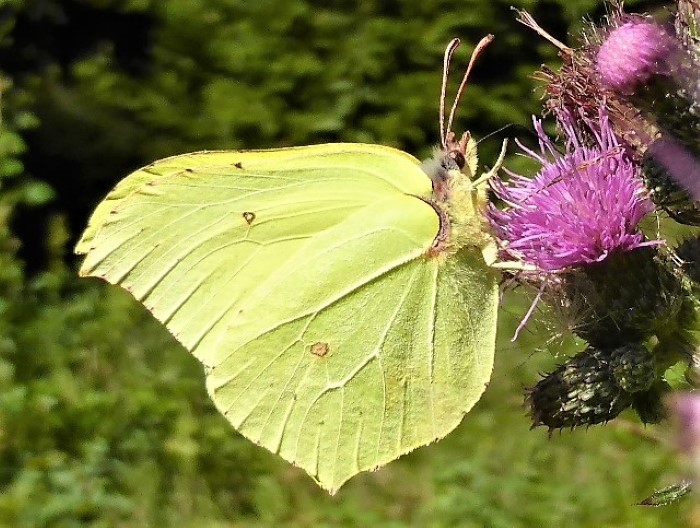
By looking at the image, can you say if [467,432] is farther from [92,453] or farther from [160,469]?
[92,453]

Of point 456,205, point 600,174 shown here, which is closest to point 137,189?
point 456,205

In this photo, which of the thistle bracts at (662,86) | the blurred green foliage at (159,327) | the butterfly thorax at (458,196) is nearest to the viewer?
the thistle bracts at (662,86)

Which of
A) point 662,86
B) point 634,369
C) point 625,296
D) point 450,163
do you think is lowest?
point 634,369

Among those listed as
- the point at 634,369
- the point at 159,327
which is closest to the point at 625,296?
the point at 634,369

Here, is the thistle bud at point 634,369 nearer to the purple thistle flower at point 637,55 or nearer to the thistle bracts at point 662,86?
the thistle bracts at point 662,86

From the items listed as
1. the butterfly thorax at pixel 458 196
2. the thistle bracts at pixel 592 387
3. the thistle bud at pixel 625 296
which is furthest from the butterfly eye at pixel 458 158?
the thistle bracts at pixel 592 387

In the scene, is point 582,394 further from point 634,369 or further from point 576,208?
point 576,208
